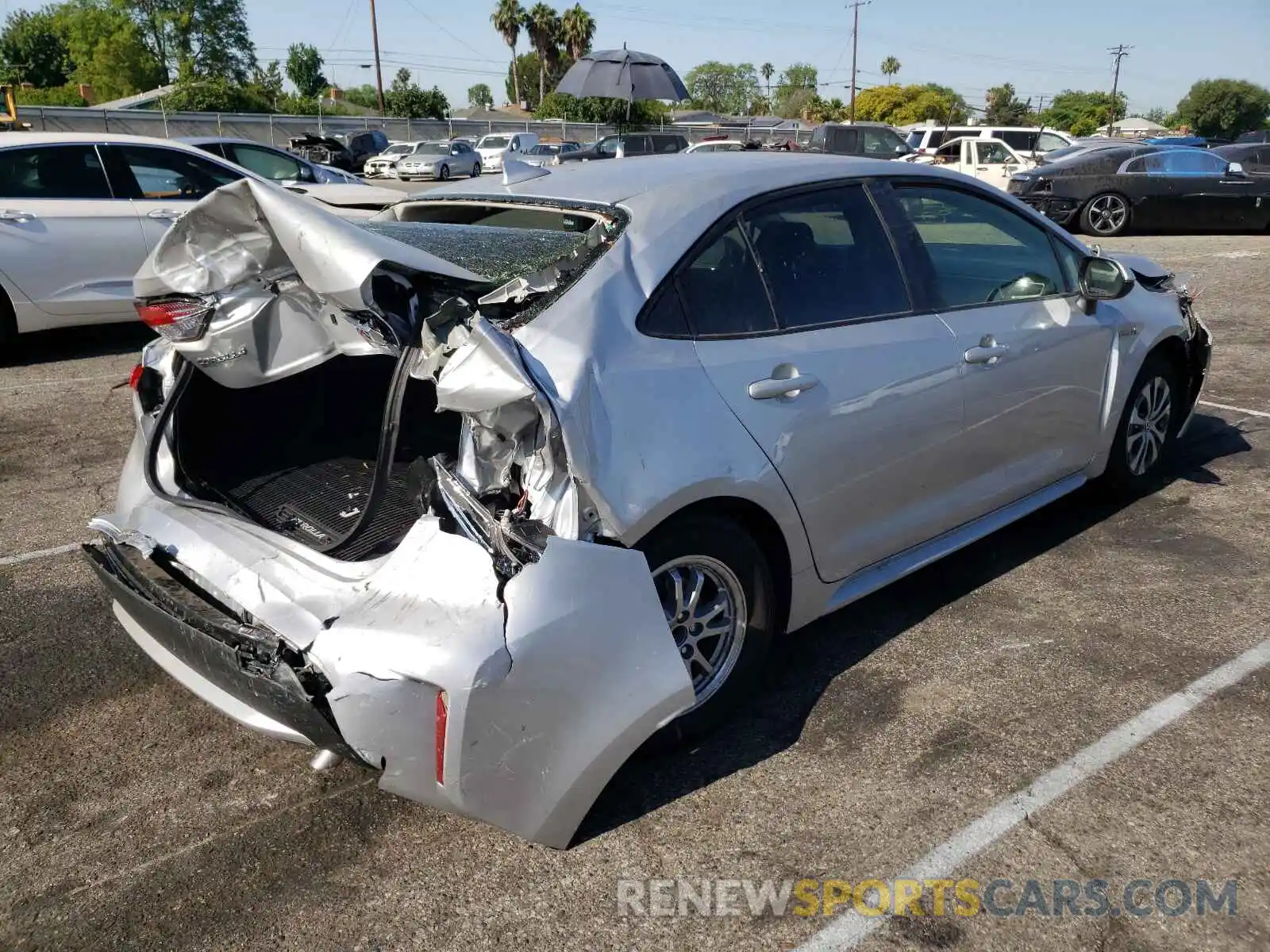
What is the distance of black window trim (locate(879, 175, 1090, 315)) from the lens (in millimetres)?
3799

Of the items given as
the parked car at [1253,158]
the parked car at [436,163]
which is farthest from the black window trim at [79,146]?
the parked car at [436,163]

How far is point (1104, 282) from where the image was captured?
14.5ft

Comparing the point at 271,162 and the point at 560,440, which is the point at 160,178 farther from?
the point at 560,440

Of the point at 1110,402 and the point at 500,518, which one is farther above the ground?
the point at 500,518

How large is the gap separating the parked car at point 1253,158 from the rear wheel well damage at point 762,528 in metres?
17.6

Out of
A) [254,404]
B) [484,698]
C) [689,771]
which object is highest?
[254,404]

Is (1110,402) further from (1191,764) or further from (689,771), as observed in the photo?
(689,771)

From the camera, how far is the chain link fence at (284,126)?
116 feet

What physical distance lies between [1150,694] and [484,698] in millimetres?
2279

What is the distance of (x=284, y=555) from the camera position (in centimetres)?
282

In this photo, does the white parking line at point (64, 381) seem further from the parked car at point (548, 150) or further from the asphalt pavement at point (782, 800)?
the parked car at point (548, 150)

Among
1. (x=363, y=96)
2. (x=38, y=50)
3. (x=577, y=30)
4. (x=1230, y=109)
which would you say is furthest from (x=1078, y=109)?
(x=38, y=50)

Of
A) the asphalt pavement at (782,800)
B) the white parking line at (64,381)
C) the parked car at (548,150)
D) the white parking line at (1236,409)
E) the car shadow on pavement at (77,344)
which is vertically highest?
the parked car at (548,150)

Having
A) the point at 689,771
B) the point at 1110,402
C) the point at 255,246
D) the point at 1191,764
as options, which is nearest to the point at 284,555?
the point at 255,246
